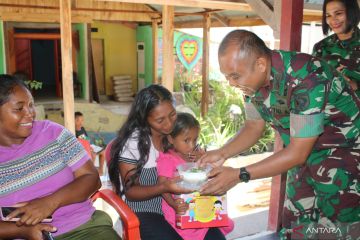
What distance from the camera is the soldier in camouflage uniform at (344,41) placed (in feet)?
9.05

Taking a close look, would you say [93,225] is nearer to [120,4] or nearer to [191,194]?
[191,194]

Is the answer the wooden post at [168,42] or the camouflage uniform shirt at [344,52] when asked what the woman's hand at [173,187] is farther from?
the wooden post at [168,42]

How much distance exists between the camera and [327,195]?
1.98 metres

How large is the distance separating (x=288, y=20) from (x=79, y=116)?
187 inches

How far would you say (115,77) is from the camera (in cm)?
1237

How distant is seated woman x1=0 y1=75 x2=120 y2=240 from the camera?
192cm

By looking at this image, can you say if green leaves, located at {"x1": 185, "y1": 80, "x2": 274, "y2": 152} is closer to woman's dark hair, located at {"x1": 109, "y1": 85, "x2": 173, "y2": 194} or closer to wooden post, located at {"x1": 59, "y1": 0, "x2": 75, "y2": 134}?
wooden post, located at {"x1": 59, "y1": 0, "x2": 75, "y2": 134}

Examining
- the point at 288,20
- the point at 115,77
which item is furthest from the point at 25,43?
the point at 288,20

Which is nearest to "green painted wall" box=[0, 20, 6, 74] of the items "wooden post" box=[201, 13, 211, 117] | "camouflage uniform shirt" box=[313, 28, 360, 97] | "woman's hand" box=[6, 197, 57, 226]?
"wooden post" box=[201, 13, 211, 117]

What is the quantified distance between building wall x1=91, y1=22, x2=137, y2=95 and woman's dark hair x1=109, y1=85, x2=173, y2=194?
404 inches

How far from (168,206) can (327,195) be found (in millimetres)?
946

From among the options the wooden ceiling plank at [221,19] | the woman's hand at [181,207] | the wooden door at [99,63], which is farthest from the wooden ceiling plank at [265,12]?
the wooden door at [99,63]

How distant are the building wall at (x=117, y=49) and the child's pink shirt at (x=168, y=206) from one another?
33.9 feet

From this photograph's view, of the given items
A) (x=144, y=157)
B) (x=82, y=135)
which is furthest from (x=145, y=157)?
(x=82, y=135)
